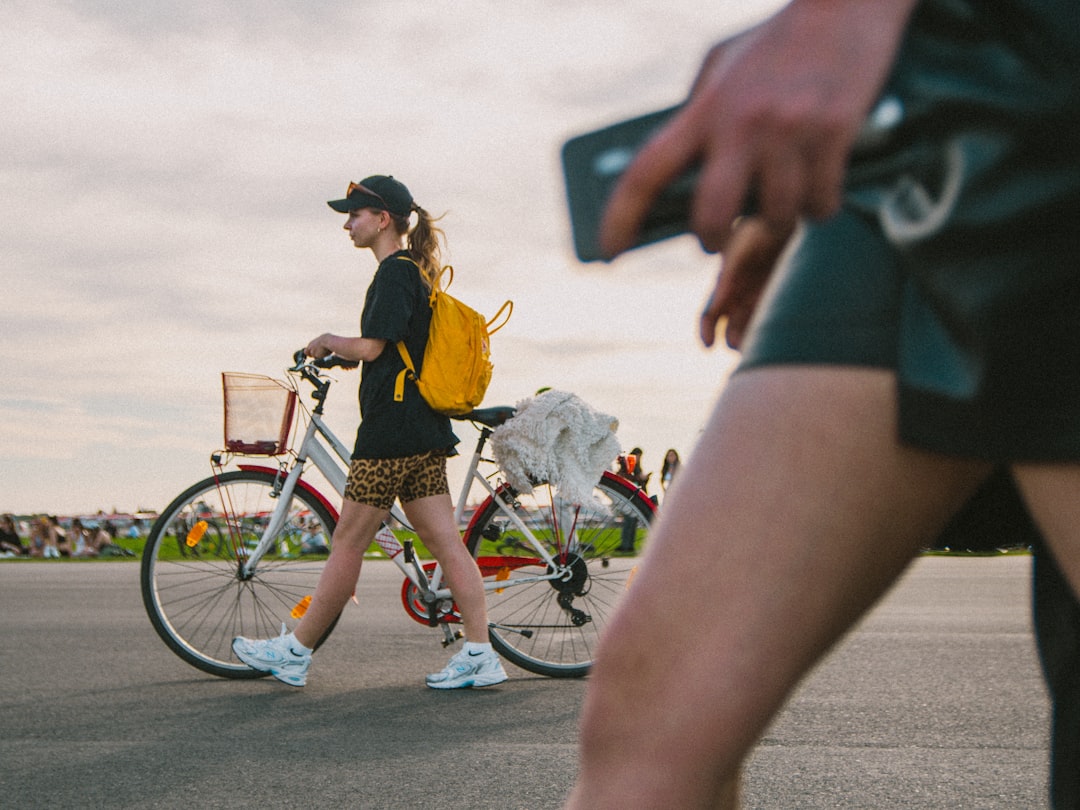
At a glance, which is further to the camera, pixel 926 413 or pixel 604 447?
pixel 604 447

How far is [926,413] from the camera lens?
2.85 ft

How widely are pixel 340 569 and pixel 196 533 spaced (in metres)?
1.14

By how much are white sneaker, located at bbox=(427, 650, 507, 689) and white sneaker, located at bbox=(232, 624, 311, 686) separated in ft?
1.72

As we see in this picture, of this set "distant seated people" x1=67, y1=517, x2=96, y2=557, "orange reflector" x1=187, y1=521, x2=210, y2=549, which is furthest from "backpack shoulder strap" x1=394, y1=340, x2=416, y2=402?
"distant seated people" x1=67, y1=517, x2=96, y2=557

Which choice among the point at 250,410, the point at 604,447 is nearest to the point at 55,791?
the point at 250,410

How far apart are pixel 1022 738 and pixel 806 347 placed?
10.9 feet

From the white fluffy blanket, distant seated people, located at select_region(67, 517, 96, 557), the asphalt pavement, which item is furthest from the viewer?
distant seated people, located at select_region(67, 517, 96, 557)

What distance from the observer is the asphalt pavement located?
312 centimetres

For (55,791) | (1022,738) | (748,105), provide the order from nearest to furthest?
(748,105)
(55,791)
(1022,738)

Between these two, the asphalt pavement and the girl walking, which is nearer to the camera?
the asphalt pavement

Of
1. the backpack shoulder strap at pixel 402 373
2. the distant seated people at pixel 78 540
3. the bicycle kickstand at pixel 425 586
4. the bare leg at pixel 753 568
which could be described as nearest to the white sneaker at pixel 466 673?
the bicycle kickstand at pixel 425 586

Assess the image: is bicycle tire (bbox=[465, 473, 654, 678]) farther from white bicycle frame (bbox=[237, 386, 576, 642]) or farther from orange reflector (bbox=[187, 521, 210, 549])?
orange reflector (bbox=[187, 521, 210, 549])

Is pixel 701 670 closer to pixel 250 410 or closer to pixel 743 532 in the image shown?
pixel 743 532

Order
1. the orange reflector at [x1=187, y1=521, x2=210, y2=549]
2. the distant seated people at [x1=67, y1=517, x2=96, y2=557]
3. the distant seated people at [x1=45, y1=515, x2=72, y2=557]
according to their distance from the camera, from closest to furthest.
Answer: the orange reflector at [x1=187, y1=521, x2=210, y2=549] < the distant seated people at [x1=45, y1=515, x2=72, y2=557] < the distant seated people at [x1=67, y1=517, x2=96, y2=557]
